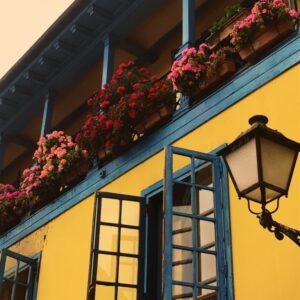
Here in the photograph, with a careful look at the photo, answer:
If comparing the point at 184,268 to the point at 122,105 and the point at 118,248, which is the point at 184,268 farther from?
the point at 122,105

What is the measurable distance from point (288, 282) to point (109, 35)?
5.68 m

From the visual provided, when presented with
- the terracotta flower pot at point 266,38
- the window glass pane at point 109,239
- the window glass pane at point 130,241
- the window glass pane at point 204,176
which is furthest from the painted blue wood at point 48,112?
the terracotta flower pot at point 266,38

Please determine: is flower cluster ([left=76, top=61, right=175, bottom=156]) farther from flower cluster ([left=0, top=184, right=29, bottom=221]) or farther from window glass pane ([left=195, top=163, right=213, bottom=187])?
flower cluster ([left=0, top=184, right=29, bottom=221])

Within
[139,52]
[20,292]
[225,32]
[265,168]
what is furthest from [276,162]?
[139,52]

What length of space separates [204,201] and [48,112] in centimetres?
512

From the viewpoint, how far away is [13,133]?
43.4 feet

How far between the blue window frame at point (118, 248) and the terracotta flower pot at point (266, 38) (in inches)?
78.8

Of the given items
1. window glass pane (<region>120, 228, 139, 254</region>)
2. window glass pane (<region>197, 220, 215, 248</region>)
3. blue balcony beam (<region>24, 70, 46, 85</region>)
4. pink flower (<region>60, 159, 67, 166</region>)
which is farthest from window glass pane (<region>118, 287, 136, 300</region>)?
blue balcony beam (<region>24, 70, 46, 85</region>)

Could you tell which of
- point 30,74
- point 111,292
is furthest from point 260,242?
point 30,74

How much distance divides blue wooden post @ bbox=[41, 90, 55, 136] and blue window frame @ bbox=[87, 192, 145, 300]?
3.26 meters

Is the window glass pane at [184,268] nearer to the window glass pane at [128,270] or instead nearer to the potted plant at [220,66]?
the window glass pane at [128,270]

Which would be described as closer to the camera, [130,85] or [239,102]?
[239,102]

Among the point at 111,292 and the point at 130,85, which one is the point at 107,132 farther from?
the point at 111,292

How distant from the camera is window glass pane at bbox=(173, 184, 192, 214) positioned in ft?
23.5
